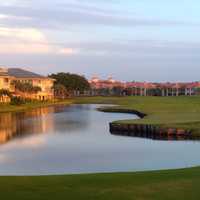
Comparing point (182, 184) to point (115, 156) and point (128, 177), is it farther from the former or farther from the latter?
point (115, 156)

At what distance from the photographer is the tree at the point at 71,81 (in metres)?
179

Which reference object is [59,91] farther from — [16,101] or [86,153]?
[86,153]

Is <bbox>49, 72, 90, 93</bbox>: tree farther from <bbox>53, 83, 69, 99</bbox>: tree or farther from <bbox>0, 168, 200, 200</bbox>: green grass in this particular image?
<bbox>0, 168, 200, 200</bbox>: green grass

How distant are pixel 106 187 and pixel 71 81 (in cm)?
16364

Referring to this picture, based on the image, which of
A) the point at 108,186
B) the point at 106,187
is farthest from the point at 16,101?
the point at 106,187

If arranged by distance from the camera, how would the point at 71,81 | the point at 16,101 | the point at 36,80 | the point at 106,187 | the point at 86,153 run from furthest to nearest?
the point at 71,81, the point at 36,80, the point at 16,101, the point at 86,153, the point at 106,187

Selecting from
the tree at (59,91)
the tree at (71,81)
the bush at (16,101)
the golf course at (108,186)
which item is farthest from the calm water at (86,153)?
the tree at (71,81)

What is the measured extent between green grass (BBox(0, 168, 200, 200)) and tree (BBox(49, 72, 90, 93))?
160368 millimetres

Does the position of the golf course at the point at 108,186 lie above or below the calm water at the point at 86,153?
above

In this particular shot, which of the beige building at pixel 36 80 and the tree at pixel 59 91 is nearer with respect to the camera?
the beige building at pixel 36 80

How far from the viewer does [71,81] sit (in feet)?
586

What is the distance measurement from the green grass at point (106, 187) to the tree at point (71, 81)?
160 meters

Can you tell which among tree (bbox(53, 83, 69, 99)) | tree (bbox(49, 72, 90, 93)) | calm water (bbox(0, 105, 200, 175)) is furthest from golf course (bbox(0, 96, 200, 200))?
tree (bbox(49, 72, 90, 93))

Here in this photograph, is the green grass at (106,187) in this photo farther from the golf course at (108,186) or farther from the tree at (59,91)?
the tree at (59,91)
